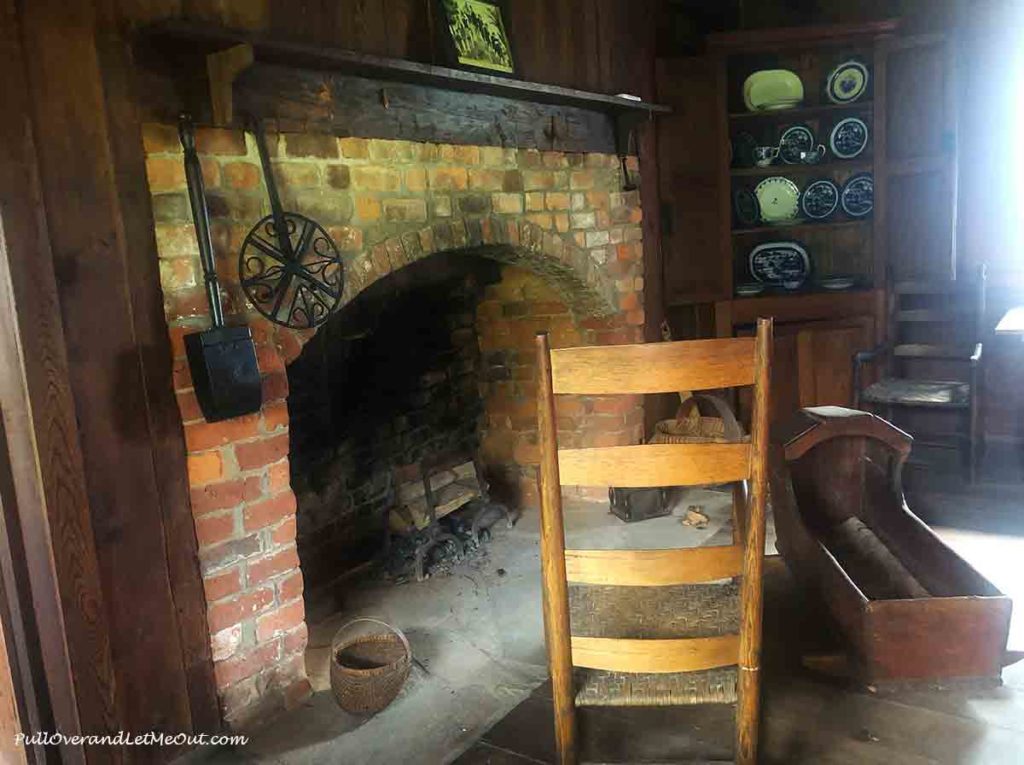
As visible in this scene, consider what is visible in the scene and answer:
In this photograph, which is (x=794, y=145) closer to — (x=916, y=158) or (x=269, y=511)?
(x=916, y=158)

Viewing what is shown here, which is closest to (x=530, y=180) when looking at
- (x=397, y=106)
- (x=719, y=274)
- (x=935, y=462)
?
(x=397, y=106)

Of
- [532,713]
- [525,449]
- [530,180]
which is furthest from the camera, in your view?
[525,449]

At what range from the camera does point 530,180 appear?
324 centimetres

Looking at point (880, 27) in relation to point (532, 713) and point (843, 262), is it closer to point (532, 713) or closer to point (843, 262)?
point (843, 262)

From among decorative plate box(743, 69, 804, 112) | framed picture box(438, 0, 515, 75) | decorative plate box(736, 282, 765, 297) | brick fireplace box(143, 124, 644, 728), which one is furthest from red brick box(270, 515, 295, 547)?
decorative plate box(743, 69, 804, 112)

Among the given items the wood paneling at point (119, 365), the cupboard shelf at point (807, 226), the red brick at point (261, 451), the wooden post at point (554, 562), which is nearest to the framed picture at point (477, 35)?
the wood paneling at point (119, 365)

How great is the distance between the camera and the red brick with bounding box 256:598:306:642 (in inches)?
89.4

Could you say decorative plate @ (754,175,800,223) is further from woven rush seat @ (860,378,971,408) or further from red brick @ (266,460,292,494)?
red brick @ (266,460,292,494)

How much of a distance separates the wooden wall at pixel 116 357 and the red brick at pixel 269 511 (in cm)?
17

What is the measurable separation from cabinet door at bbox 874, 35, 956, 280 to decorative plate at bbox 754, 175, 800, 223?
0.40 m

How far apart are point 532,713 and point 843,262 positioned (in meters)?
3.41

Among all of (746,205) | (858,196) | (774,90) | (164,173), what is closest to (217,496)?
(164,173)

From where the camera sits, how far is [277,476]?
2.28 m

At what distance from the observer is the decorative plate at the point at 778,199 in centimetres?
452
